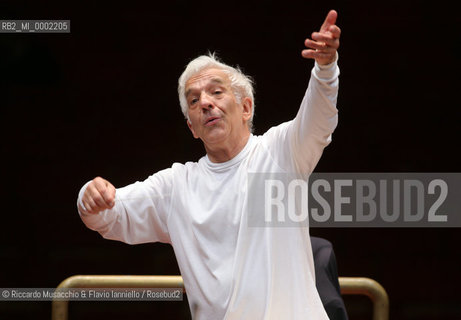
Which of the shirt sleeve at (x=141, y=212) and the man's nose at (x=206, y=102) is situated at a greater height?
the man's nose at (x=206, y=102)

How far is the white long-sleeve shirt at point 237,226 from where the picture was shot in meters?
1.84

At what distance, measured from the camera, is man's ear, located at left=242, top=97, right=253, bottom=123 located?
2189 millimetres

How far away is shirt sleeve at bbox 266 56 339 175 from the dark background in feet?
4.62

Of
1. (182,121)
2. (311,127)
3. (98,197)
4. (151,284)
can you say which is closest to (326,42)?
(311,127)

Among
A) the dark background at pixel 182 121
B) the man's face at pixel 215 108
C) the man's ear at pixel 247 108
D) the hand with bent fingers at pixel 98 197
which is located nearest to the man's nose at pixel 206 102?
the man's face at pixel 215 108

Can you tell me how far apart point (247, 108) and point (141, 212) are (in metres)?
0.45

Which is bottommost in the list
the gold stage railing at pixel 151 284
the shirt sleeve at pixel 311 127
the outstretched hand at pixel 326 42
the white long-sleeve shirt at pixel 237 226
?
the gold stage railing at pixel 151 284

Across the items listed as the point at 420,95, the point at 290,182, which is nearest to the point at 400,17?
the point at 420,95

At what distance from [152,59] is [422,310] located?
1.71 metres

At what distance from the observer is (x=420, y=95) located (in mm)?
3309

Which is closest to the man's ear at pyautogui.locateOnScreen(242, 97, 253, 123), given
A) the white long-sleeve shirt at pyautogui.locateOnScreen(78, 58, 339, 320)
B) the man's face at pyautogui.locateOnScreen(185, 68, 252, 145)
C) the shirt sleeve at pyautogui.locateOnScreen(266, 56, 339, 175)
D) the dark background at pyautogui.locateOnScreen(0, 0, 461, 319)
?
the man's face at pyautogui.locateOnScreen(185, 68, 252, 145)

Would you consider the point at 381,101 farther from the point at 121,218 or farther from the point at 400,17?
the point at 121,218

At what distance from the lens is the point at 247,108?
221 centimetres

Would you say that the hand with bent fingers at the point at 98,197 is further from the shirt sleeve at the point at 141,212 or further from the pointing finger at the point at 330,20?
the pointing finger at the point at 330,20
